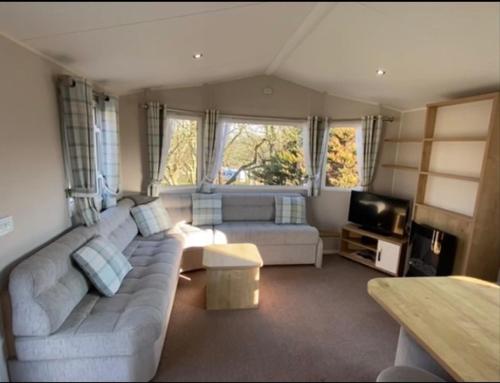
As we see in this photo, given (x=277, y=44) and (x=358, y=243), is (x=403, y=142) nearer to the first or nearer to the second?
(x=358, y=243)

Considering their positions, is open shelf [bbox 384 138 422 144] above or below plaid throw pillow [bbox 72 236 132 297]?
above

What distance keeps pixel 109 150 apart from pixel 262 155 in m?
2.05

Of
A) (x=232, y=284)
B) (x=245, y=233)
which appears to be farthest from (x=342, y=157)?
(x=232, y=284)

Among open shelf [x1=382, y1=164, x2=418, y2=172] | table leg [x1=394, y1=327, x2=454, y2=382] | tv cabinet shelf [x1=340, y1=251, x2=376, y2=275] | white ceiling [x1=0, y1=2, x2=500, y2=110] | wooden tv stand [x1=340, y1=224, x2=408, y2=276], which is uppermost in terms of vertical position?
white ceiling [x1=0, y1=2, x2=500, y2=110]

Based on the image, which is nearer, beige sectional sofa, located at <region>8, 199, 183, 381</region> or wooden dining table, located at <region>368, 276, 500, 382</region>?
beige sectional sofa, located at <region>8, 199, 183, 381</region>

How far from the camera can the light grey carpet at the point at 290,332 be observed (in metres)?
0.77

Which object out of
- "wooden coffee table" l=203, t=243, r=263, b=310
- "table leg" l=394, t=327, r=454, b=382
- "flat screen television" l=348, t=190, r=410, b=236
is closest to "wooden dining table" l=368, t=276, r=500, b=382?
"table leg" l=394, t=327, r=454, b=382

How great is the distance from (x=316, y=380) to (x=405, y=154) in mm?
3868

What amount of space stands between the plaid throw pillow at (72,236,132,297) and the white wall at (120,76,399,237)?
1.71 meters

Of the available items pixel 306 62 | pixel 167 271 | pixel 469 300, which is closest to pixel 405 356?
pixel 469 300

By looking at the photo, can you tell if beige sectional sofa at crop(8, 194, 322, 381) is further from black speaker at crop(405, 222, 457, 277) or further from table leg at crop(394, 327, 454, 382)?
table leg at crop(394, 327, 454, 382)

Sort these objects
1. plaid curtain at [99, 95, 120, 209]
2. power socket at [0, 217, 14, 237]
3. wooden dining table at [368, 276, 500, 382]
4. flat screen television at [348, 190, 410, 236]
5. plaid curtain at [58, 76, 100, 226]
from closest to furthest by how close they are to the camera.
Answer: wooden dining table at [368, 276, 500, 382]
power socket at [0, 217, 14, 237]
plaid curtain at [58, 76, 100, 226]
plaid curtain at [99, 95, 120, 209]
flat screen television at [348, 190, 410, 236]

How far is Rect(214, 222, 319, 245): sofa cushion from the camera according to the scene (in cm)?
339

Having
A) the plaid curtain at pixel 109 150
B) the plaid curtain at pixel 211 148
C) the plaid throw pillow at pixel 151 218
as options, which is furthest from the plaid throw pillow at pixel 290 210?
the plaid curtain at pixel 109 150
